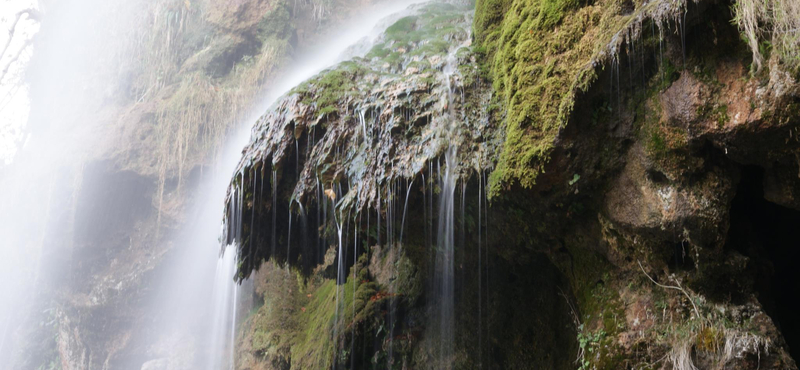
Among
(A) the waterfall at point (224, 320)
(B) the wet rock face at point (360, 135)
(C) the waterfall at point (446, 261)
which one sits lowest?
(A) the waterfall at point (224, 320)

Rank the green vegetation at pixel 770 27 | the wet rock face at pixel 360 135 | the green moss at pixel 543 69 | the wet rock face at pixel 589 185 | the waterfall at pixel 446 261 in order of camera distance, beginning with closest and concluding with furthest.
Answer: the green vegetation at pixel 770 27, the wet rock face at pixel 589 185, the green moss at pixel 543 69, the waterfall at pixel 446 261, the wet rock face at pixel 360 135

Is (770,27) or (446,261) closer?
(770,27)

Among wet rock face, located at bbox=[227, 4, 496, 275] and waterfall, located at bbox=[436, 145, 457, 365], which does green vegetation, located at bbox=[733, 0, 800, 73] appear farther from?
A: waterfall, located at bbox=[436, 145, 457, 365]

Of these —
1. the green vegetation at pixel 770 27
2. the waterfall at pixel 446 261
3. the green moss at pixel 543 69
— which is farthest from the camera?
the waterfall at pixel 446 261

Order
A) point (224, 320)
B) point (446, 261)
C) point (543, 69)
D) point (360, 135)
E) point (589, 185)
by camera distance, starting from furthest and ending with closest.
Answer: point (224, 320)
point (446, 261)
point (360, 135)
point (543, 69)
point (589, 185)

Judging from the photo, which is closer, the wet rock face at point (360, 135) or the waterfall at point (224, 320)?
the wet rock face at point (360, 135)

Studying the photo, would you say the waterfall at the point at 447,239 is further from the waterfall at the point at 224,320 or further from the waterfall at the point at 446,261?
the waterfall at the point at 224,320

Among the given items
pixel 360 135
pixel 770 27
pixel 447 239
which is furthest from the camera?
pixel 360 135

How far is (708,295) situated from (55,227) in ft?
61.9

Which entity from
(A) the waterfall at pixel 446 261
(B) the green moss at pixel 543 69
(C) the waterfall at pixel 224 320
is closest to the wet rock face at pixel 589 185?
(B) the green moss at pixel 543 69

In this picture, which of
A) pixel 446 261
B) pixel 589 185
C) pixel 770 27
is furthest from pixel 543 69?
pixel 446 261

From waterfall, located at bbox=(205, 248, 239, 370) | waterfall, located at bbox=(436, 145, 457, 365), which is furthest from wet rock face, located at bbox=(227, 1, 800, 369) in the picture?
waterfall, located at bbox=(205, 248, 239, 370)

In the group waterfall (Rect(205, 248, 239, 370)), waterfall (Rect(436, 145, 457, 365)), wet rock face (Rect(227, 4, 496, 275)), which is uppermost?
wet rock face (Rect(227, 4, 496, 275))

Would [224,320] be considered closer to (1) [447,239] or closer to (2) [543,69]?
(1) [447,239]
